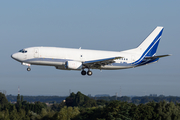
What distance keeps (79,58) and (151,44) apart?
21.5 m

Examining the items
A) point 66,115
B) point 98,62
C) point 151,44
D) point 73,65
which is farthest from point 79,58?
point 66,115

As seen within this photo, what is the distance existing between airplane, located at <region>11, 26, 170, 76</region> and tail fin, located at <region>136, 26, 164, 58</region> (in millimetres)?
2192

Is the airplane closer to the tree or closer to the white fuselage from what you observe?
the white fuselage

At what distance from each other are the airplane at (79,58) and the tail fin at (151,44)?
2.19 m

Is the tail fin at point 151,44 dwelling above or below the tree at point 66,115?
above

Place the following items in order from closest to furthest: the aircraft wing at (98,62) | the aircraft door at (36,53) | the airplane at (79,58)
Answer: the aircraft door at (36,53)
the airplane at (79,58)
the aircraft wing at (98,62)

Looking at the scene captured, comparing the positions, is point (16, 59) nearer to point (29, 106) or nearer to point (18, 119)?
point (18, 119)

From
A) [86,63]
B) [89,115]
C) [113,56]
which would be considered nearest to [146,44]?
[113,56]

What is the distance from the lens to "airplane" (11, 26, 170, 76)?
66.9m

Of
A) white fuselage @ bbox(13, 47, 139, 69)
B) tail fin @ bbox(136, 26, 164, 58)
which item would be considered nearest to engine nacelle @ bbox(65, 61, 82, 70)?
white fuselage @ bbox(13, 47, 139, 69)

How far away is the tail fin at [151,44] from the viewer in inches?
3105

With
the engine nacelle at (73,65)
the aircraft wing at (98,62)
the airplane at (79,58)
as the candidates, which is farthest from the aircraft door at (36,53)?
the aircraft wing at (98,62)

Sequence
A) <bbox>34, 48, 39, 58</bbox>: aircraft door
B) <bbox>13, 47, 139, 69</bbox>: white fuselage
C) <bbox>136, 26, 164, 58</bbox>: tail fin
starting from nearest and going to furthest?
<bbox>34, 48, 39, 58</bbox>: aircraft door → <bbox>13, 47, 139, 69</bbox>: white fuselage → <bbox>136, 26, 164, 58</bbox>: tail fin

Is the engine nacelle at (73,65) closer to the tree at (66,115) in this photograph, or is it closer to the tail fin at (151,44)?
the tail fin at (151,44)
